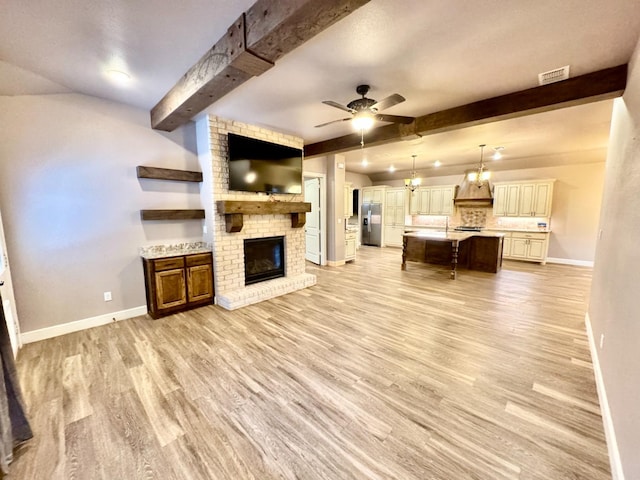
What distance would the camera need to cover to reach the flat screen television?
12.6ft

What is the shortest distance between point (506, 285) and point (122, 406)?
5.90m

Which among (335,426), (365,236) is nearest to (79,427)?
(335,426)

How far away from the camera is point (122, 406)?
1.94m

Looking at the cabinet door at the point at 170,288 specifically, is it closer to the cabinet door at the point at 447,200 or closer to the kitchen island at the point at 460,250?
the kitchen island at the point at 460,250

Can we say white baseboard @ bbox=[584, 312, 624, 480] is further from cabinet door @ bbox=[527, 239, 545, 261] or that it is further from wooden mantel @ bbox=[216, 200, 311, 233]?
cabinet door @ bbox=[527, 239, 545, 261]

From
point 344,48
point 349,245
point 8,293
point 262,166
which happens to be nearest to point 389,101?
point 344,48

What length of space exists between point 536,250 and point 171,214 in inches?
335

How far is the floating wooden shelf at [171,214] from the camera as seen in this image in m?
3.52

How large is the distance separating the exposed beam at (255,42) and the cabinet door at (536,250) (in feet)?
25.4

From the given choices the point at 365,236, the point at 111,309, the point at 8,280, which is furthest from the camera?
the point at 365,236

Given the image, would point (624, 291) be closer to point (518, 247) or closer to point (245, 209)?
point (245, 209)

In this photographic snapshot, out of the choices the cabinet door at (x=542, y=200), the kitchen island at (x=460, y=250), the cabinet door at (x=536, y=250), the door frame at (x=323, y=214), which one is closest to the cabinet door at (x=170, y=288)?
the door frame at (x=323, y=214)

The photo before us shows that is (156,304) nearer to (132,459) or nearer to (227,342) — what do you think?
(227,342)

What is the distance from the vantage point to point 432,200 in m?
8.61
